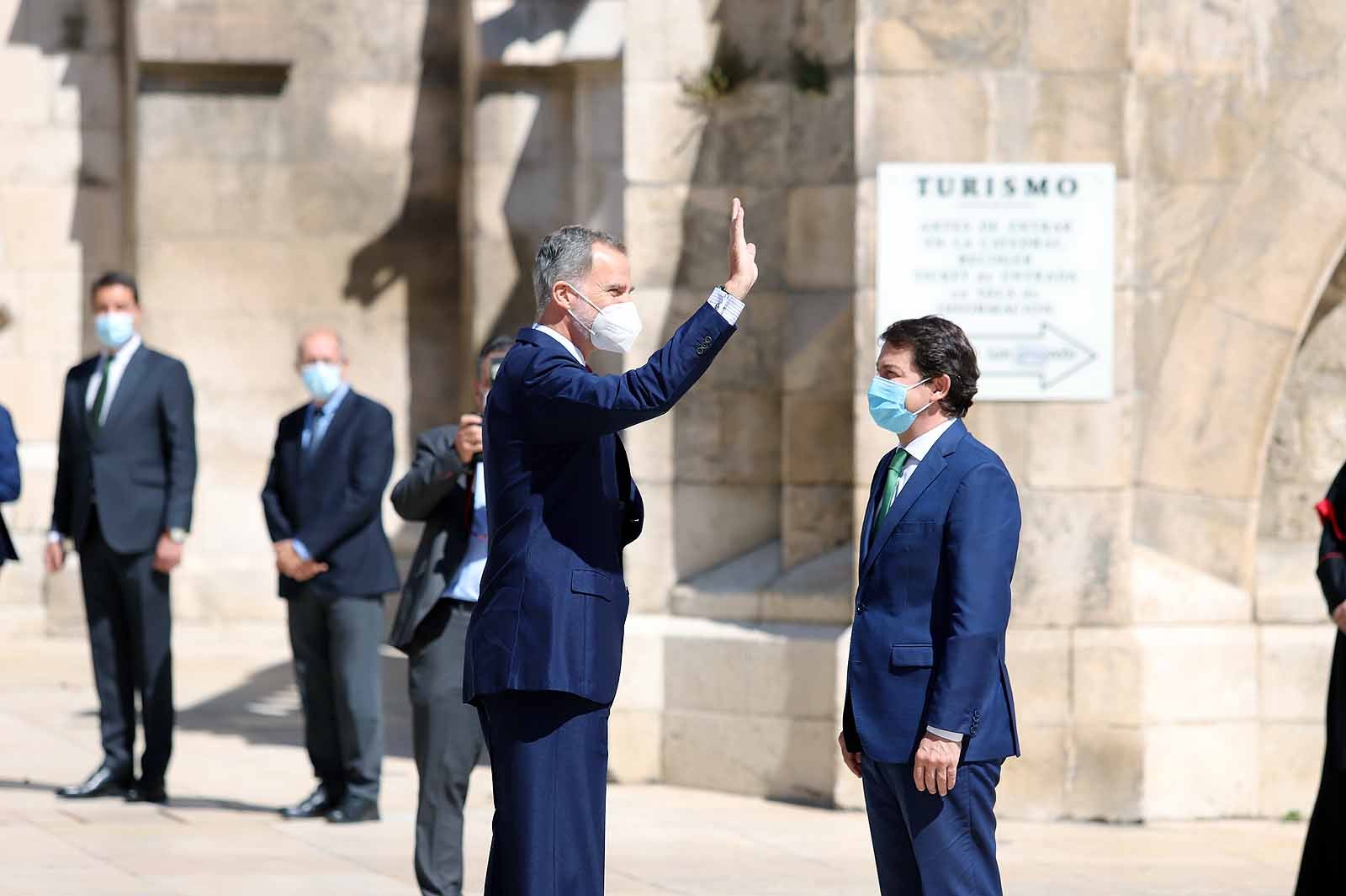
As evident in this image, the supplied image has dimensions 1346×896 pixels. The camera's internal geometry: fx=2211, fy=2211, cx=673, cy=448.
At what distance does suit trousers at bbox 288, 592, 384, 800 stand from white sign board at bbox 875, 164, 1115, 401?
2.21 metres

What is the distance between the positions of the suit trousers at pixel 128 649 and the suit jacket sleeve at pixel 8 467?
15.7 inches

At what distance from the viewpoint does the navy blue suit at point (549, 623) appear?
472cm

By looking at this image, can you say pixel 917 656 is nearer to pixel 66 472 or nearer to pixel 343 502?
pixel 343 502

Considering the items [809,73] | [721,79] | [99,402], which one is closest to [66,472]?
[99,402]

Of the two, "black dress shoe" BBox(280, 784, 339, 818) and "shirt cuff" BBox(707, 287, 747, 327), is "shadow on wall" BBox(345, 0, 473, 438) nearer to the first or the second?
"black dress shoe" BBox(280, 784, 339, 818)

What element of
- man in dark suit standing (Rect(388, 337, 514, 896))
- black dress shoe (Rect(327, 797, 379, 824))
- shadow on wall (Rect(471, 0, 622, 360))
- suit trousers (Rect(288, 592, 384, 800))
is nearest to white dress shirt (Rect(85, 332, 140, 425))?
suit trousers (Rect(288, 592, 384, 800))

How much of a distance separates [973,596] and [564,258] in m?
1.15

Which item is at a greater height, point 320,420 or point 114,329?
point 114,329

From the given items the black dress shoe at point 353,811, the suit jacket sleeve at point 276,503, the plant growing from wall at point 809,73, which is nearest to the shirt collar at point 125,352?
the suit jacket sleeve at point 276,503

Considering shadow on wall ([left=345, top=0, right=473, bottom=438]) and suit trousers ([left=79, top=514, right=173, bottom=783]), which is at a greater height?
shadow on wall ([left=345, top=0, right=473, bottom=438])

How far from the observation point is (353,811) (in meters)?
7.90

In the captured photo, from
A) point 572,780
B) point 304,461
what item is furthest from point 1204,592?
point 572,780

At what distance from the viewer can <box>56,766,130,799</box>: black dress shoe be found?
8.26 metres

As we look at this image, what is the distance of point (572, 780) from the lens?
15.7ft
